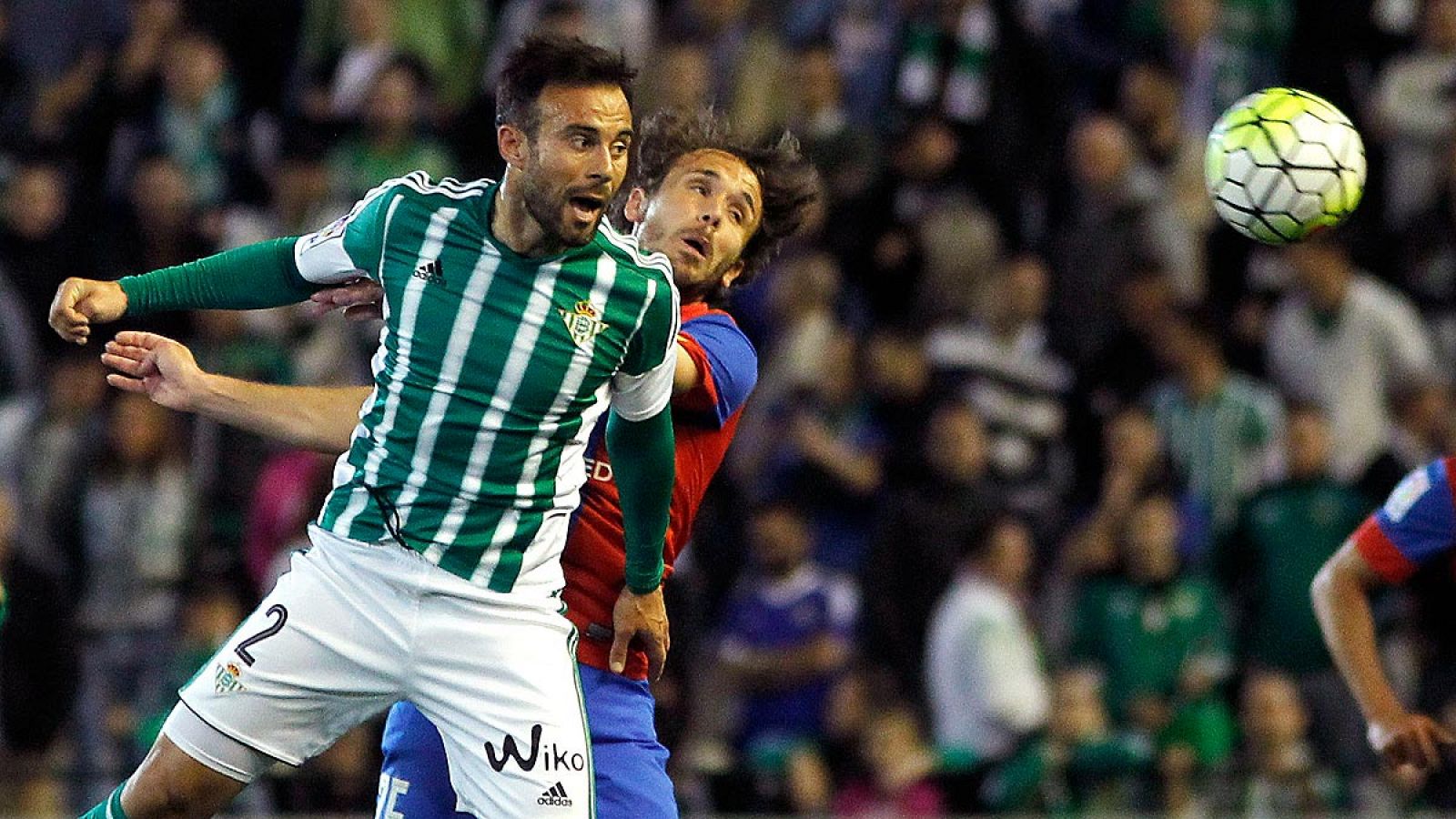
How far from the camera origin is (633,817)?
5480mm

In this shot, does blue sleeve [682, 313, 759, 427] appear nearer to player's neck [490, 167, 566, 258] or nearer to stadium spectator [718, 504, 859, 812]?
player's neck [490, 167, 566, 258]

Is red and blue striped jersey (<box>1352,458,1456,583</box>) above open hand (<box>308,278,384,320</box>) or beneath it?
beneath

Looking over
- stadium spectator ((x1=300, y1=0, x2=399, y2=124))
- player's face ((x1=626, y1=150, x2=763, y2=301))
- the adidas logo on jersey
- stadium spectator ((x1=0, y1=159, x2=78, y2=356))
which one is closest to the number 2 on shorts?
the adidas logo on jersey

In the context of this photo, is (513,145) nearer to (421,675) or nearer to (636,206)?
(636,206)

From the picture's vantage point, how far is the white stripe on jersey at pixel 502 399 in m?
5.19

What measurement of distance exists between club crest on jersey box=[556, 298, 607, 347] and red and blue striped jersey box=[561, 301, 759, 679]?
43 centimetres

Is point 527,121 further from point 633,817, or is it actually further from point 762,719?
point 762,719

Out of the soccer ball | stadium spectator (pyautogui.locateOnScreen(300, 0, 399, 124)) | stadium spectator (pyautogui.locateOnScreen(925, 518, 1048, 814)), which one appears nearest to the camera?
the soccer ball

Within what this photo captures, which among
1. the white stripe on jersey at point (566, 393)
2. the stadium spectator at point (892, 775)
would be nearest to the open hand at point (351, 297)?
the white stripe on jersey at point (566, 393)

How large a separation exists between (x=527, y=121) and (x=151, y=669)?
5407 mm

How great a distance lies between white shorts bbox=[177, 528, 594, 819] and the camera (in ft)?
16.9

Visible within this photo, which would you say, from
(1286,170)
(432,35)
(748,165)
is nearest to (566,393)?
(748,165)

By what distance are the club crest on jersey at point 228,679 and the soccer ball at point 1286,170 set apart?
3.03 meters

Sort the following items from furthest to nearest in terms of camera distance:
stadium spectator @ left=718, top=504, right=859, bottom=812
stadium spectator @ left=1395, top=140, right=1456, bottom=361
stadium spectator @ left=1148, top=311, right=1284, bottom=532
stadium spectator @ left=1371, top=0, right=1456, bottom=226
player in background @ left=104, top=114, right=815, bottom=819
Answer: stadium spectator @ left=1371, top=0, right=1456, bottom=226 → stadium spectator @ left=1395, top=140, right=1456, bottom=361 → stadium spectator @ left=1148, top=311, right=1284, bottom=532 → stadium spectator @ left=718, top=504, right=859, bottom=812 → player in background @ left=104, top=114, right=815, bottom=819
